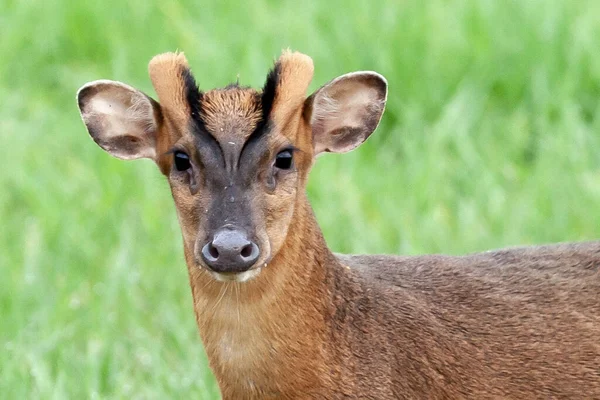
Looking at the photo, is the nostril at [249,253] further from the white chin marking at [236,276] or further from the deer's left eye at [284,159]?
the deer's left eye at [284,159]

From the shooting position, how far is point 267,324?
15.4 ft

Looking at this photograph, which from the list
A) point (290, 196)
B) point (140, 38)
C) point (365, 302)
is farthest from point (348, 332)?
point (140, 38)

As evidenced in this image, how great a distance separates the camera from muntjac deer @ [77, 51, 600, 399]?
4.55 meters

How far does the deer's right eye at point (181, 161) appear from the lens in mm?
4617

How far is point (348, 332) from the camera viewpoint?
15.9ft

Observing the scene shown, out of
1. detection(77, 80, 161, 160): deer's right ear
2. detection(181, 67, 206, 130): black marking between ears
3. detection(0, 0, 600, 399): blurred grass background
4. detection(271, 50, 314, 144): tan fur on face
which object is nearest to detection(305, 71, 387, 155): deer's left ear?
detection(271, 50, 314, 144): tan fur on face

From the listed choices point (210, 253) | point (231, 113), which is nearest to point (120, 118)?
point (231, 113)

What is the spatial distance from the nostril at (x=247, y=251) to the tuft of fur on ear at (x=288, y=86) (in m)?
0.45

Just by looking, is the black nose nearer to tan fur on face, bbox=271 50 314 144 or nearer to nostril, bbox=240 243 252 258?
nostril, bbox=240 243 252 258

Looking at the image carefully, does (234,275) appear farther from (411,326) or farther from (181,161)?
(411,326)

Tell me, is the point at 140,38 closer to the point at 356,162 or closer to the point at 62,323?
the point at 356,162

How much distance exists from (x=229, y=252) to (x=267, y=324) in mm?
455

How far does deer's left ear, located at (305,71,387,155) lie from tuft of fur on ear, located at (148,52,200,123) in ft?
1.36

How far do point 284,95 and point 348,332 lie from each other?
78cm
